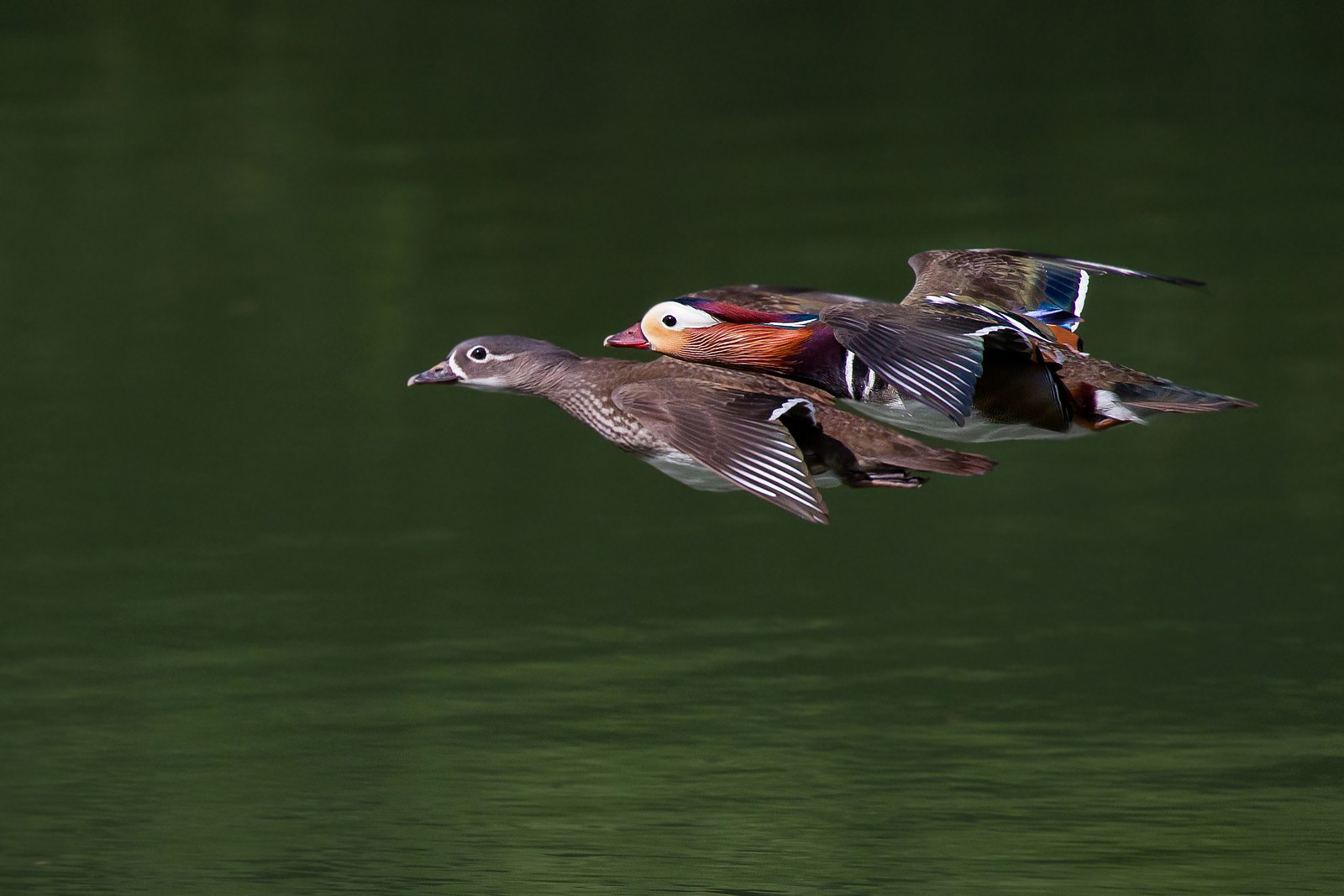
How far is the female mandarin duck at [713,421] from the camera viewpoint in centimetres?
704

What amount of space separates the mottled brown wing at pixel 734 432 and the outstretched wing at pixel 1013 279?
94 centimetres

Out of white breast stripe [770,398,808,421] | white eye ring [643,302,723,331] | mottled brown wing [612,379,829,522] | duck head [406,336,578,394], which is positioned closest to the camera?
mottled brown wing [612,379,829,522]

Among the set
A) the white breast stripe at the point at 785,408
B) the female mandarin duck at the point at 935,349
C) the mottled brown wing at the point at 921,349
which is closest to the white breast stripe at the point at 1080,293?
the female mandarin duck at the point at 935,349

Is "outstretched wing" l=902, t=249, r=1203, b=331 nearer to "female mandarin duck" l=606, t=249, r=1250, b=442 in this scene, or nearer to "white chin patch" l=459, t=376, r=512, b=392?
"female mandarin duck" l=606, t=249, r=1250, b=442

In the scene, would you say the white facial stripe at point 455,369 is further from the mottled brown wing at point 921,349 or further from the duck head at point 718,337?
the mottled brown wing at point 921,349

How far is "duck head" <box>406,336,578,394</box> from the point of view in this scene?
7598 millimetres

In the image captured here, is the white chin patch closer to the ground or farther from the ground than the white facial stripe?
closer to the ground

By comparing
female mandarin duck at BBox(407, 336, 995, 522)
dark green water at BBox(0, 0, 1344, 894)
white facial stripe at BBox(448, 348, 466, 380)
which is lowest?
dark green water at BBox(0, 0, 1344, 894)

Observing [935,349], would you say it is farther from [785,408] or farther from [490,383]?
[490,383]

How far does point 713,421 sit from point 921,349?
2.17 ft

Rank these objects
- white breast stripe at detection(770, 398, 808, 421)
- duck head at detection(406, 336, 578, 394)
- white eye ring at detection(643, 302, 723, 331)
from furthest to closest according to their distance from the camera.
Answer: duck head at detection(406, 336, 578, 394) < white eye ring at detection(643, 302, 723, 331) < white breast stripe at detection(770, 398, 808, 421)

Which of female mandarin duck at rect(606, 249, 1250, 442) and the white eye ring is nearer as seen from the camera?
female mandarin duck at rect(606, 249, 1250, 442)

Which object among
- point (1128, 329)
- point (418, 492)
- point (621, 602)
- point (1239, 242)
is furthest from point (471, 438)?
point (1239, 242)

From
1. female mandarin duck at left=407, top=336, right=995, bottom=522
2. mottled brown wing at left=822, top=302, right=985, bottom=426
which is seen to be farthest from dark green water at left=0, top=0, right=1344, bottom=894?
mottled brown wing at left=822, top=302, right=985, bottom=426
